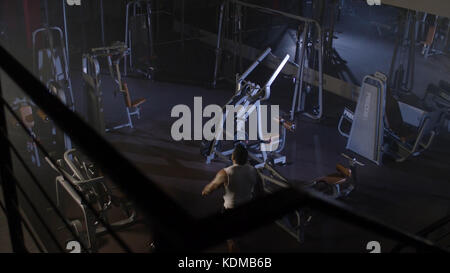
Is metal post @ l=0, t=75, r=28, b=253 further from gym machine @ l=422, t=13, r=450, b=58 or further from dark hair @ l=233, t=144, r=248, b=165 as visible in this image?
gym machine @ l=422, t=13, r=450, b=58

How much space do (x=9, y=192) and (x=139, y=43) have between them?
9113mm

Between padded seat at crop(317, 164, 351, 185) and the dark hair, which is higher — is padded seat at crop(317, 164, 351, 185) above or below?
below

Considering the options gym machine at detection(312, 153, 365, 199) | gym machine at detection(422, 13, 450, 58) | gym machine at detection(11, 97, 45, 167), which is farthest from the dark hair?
gym machine at detection(422, 13, 450, 58)

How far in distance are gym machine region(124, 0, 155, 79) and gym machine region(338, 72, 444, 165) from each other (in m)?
4.07

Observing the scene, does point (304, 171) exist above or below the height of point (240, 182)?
below

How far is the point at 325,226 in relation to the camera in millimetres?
5633

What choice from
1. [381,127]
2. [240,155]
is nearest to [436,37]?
[381,127]

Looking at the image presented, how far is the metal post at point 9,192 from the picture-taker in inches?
63.0

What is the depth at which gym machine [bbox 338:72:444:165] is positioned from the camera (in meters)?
6.95

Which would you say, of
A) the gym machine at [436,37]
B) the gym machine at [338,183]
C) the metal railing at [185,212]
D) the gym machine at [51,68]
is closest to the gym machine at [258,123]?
the gym machine at [338,183]

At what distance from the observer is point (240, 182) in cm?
479

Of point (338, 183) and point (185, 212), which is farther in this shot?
point (338, 183)

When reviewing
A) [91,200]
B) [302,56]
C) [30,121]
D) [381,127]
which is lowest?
[91,200]

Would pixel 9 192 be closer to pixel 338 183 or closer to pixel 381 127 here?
pixel 338 183
